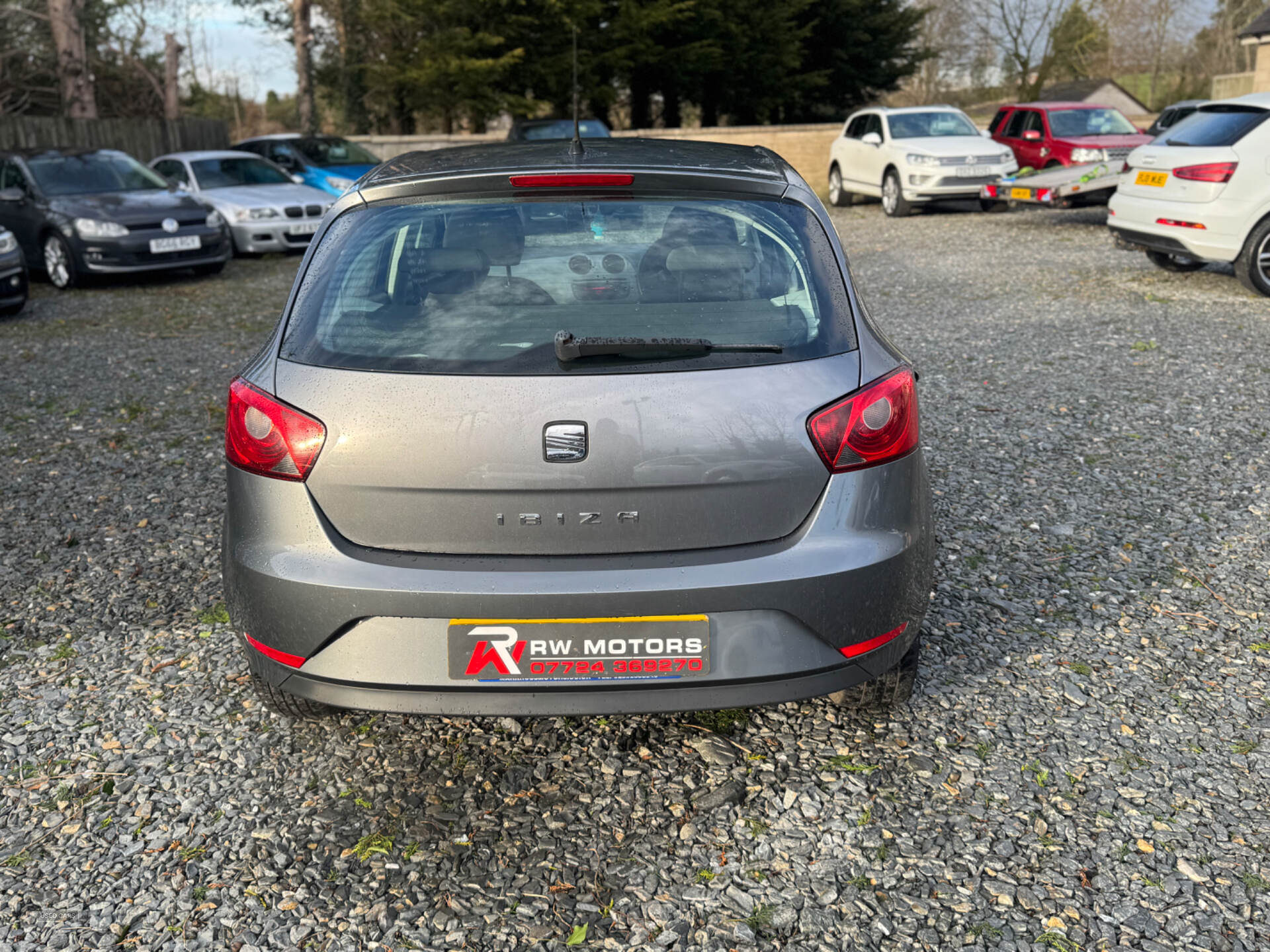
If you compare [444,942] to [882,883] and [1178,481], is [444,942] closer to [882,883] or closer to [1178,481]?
[882,883]

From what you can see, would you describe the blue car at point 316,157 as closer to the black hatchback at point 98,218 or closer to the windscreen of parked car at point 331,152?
the windscreen of parked car at point 331,152

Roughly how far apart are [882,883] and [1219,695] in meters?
1.54

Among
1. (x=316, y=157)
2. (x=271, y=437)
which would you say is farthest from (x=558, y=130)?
(x=271, y=437)

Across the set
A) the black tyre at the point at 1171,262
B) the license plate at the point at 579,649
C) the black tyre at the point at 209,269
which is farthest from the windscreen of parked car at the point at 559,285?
the black tyre at the point at 209,269

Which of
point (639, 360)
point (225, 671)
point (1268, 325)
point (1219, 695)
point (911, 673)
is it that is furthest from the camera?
point (1268, 325)

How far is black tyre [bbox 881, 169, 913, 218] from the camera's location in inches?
768

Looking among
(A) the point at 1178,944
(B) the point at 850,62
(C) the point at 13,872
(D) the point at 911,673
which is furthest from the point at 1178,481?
(B) the point at 850,62

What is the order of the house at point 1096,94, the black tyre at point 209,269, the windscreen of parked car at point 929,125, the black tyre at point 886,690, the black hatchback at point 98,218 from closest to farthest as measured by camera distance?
the black tyre at point 886,690 < the black hatchback at point 98,218 < the black tyre at point 209,269 < the windscreen of parked car at point 929,125 < the house at point 1096,94

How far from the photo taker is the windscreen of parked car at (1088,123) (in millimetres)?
18891

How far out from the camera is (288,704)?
3146 mm

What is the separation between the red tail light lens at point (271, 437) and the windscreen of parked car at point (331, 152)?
17.9 metres

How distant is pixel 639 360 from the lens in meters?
2.61

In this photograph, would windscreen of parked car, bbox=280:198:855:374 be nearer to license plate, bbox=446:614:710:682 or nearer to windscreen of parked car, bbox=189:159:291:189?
license plate, bbox=446:614:710:682

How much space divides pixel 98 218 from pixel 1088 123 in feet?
51.3
